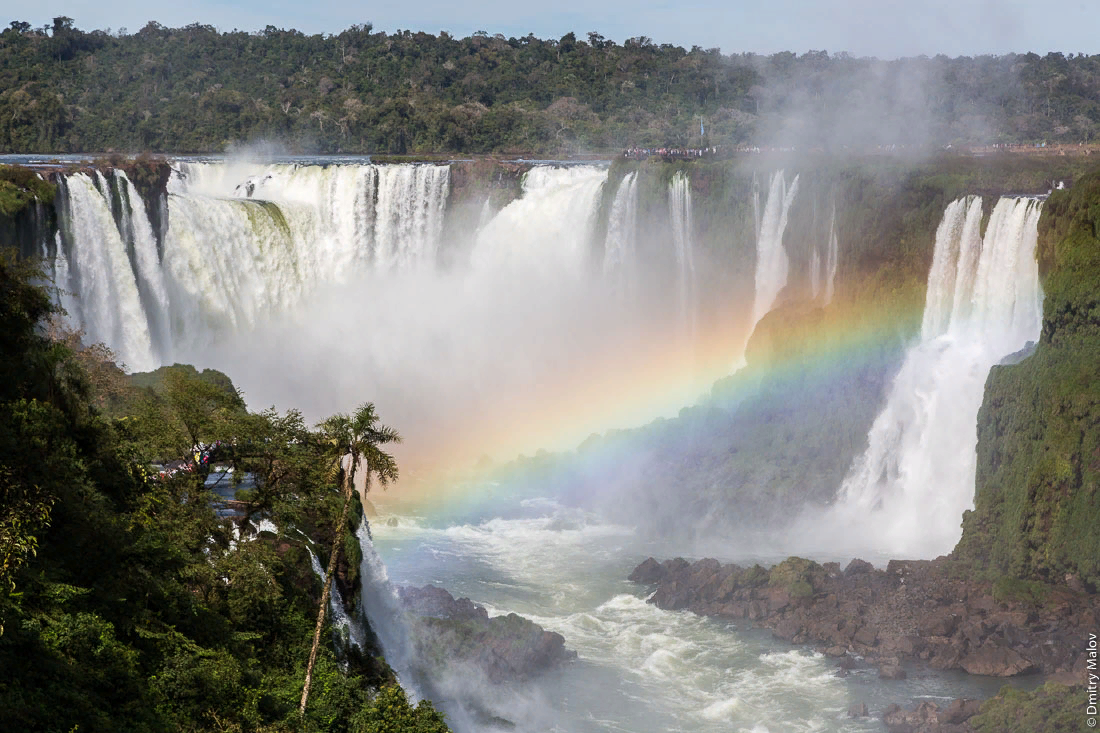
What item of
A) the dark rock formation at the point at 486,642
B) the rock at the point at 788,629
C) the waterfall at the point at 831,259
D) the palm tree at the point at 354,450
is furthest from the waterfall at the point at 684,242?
the palm tree at the point at 354,450

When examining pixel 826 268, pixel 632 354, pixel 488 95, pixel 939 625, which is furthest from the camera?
pixel 488 95

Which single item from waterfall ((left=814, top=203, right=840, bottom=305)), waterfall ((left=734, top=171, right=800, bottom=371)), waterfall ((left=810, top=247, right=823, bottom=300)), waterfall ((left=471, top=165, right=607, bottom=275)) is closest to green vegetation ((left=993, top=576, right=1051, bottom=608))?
waterfall ((left=814, top=203, right=840, bottom=305))

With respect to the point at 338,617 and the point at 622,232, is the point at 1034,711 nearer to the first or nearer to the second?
the point at 338,617

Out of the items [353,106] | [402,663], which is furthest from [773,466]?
[353,106]

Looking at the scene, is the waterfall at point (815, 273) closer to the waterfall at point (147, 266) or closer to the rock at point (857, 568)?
the rock at point (857, 568)

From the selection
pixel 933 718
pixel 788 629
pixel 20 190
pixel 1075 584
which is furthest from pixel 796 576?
pixel 20 190

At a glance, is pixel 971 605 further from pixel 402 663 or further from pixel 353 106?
pixel 353 106
